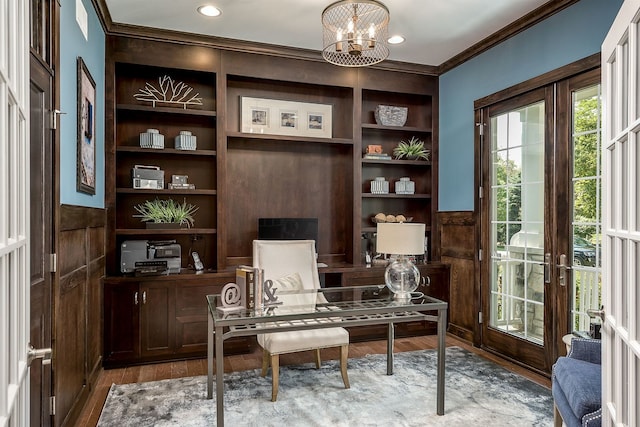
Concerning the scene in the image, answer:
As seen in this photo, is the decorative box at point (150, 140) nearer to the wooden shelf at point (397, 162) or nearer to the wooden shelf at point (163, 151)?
the wooden shelf at point (163, 151)

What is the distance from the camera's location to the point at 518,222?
3.75 meters

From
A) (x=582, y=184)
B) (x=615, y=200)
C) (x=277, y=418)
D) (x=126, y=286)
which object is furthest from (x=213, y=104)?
(x=615, y=200)

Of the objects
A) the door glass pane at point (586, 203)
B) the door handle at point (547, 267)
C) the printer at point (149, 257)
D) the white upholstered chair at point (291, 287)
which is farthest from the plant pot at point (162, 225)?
the door glass pane at point (586, 203)

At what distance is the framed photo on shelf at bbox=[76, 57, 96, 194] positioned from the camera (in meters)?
2.72

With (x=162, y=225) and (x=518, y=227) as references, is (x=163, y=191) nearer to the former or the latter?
(x=162, y=225)

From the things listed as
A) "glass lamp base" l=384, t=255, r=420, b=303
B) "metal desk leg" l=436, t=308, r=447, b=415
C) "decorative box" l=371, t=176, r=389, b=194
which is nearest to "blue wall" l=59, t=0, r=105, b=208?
"glass lamp base" l=384, t=255, r=420, b=303

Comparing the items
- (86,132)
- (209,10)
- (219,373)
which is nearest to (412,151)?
(209,10)

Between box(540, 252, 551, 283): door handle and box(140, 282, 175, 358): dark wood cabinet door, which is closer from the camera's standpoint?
box(540, 252, 551, 283): door handle

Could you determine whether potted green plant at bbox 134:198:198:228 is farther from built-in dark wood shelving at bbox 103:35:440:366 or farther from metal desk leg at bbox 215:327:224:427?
metal desk leg at bbox 215:327:224:427

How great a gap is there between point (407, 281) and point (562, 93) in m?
1.87

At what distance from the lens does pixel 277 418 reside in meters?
2.67

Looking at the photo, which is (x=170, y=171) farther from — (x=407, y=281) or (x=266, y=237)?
(x=407, y=281)

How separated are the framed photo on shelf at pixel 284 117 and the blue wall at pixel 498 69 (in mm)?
1303

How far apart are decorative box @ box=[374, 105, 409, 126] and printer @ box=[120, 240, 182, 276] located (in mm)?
2491
